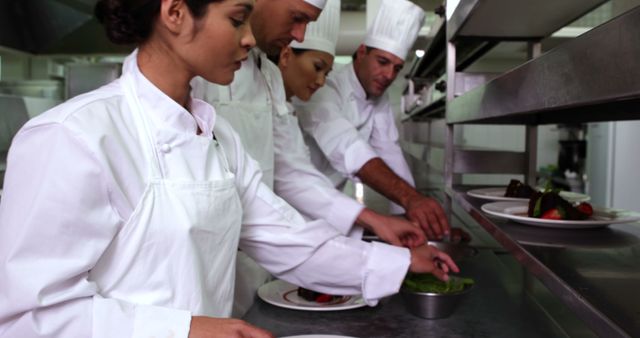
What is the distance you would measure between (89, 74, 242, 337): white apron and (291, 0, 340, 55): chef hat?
44.3 inches

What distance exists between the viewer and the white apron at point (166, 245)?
0.84 m

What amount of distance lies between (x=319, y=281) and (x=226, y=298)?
351mm

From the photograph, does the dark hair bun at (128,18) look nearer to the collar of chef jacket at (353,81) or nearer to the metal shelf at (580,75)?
the metal shelf at (580,75)

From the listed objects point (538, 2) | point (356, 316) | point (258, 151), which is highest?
point (538, 2)

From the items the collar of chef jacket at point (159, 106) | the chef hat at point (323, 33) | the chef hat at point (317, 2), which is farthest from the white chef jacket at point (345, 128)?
the collar of chef jacket at point (159, 106)

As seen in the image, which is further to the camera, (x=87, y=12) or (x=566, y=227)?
(x=87, y=12)

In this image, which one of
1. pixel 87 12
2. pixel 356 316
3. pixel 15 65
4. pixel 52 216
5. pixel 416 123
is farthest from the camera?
pixel 15 65

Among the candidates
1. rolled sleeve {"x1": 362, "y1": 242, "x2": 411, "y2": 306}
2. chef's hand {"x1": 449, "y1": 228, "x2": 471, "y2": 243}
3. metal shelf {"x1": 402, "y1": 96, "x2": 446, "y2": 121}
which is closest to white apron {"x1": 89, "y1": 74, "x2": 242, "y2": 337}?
rolled sleeve {"x1": 362, "y1": 242, "x2": 411, "y2": 306}

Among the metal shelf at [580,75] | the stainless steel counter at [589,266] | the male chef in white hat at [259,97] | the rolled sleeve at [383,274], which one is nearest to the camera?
the metal shelf at [580,75]

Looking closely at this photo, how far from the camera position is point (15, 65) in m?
8.38

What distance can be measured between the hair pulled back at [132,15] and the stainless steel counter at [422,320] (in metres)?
0.67

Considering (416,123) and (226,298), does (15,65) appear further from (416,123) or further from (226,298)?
(226,298)

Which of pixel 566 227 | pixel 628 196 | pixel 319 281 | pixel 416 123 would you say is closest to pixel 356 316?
pixel 319 281

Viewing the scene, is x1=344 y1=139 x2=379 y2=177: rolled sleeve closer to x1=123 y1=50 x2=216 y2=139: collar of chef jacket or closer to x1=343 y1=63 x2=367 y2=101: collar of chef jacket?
x1=343 y1=63 x2=367 y2=101: collar of chef jacket
